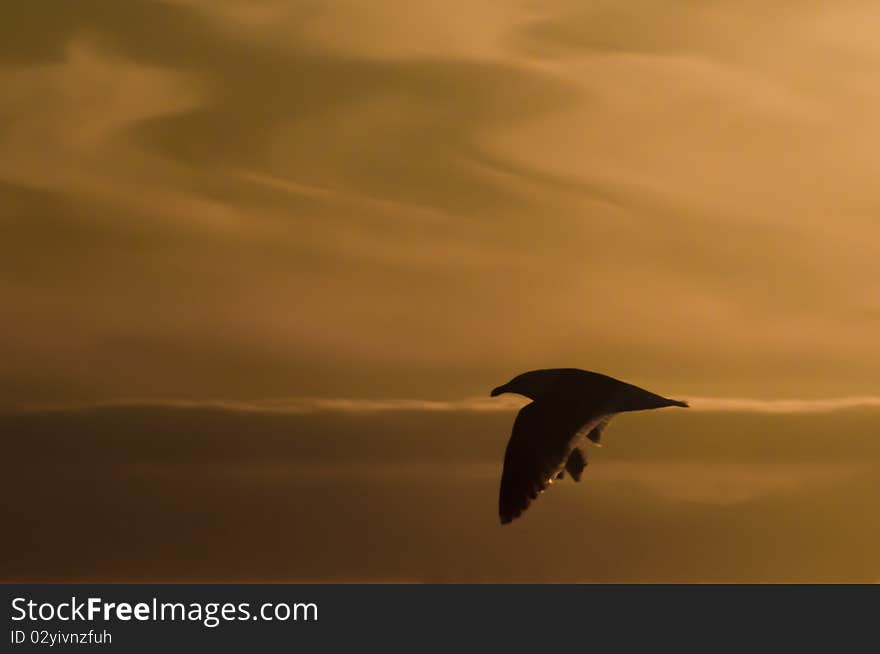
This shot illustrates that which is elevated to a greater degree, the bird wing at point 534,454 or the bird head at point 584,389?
the bird head at point 584,389

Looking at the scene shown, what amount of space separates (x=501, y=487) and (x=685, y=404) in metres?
4.53

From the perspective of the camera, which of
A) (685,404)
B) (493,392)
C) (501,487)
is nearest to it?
(685,404)

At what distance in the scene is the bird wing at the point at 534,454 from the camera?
25.1 metres

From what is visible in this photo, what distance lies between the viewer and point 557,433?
25469 millimetres

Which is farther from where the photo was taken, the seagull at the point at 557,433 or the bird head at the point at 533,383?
the bird head at the point at 533,383

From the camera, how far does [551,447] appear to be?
25312 mm

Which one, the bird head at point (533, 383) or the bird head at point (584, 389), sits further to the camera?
the bird head at point (533, 383)

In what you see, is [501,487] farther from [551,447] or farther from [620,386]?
[620,386]

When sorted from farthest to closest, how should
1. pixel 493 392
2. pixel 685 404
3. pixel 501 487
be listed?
pixel 493 392 → pixel 501 487 → pixel 685 404

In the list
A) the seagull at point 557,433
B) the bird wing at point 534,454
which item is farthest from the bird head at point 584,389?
the bird wing at point 534,454

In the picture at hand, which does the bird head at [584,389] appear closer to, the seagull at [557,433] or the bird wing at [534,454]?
the seagull at [557,433]

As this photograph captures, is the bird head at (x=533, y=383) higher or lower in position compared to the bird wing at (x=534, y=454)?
higher

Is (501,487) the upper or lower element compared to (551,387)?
lower

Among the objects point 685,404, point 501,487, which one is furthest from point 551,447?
point 685,404
